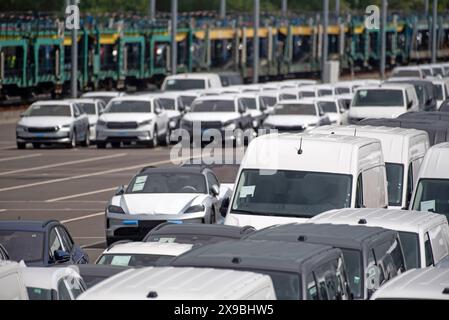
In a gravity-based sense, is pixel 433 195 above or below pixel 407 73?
above

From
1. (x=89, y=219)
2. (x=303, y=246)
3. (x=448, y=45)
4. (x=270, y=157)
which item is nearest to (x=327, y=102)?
(x=89, y=219)

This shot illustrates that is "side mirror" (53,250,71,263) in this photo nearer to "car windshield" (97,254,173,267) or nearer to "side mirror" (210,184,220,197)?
"car windshield" (97,254,173,267)

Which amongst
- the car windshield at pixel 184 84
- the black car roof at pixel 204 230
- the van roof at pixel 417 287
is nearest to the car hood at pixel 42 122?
the car windshield at pixel 184 84

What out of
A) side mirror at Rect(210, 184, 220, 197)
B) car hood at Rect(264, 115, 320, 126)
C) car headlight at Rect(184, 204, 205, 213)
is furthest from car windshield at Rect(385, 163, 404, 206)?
car hood at Rect(264, 115, 320, 126)

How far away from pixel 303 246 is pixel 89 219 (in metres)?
16.5

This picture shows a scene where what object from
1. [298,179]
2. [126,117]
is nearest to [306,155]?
[298,179]

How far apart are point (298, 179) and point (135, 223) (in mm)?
4748

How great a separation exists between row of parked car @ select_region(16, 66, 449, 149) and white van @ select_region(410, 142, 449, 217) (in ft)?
75.3

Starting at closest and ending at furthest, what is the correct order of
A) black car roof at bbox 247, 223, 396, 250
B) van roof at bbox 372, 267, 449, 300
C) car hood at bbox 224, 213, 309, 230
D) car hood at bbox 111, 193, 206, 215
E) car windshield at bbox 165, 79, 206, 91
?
van roof at bbox 372, 267, 449, 300 → black car roof at bbox 247, 223, 396, 250 → car hood at bbox 224, 213, 309, 230 → car hood at bbox 111, 193, 206, 215 → car windshield at bbox 165, 79, 206, 91

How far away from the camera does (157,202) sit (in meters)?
23.9

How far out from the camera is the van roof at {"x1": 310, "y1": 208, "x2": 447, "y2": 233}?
15133mm

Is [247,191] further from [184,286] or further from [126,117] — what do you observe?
[126,117]

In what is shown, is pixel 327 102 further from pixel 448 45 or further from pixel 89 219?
pixel 448 45

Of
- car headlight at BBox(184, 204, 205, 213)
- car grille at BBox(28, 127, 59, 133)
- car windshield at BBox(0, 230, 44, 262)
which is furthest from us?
car grille at BBox(28, 127, 59, 133)
